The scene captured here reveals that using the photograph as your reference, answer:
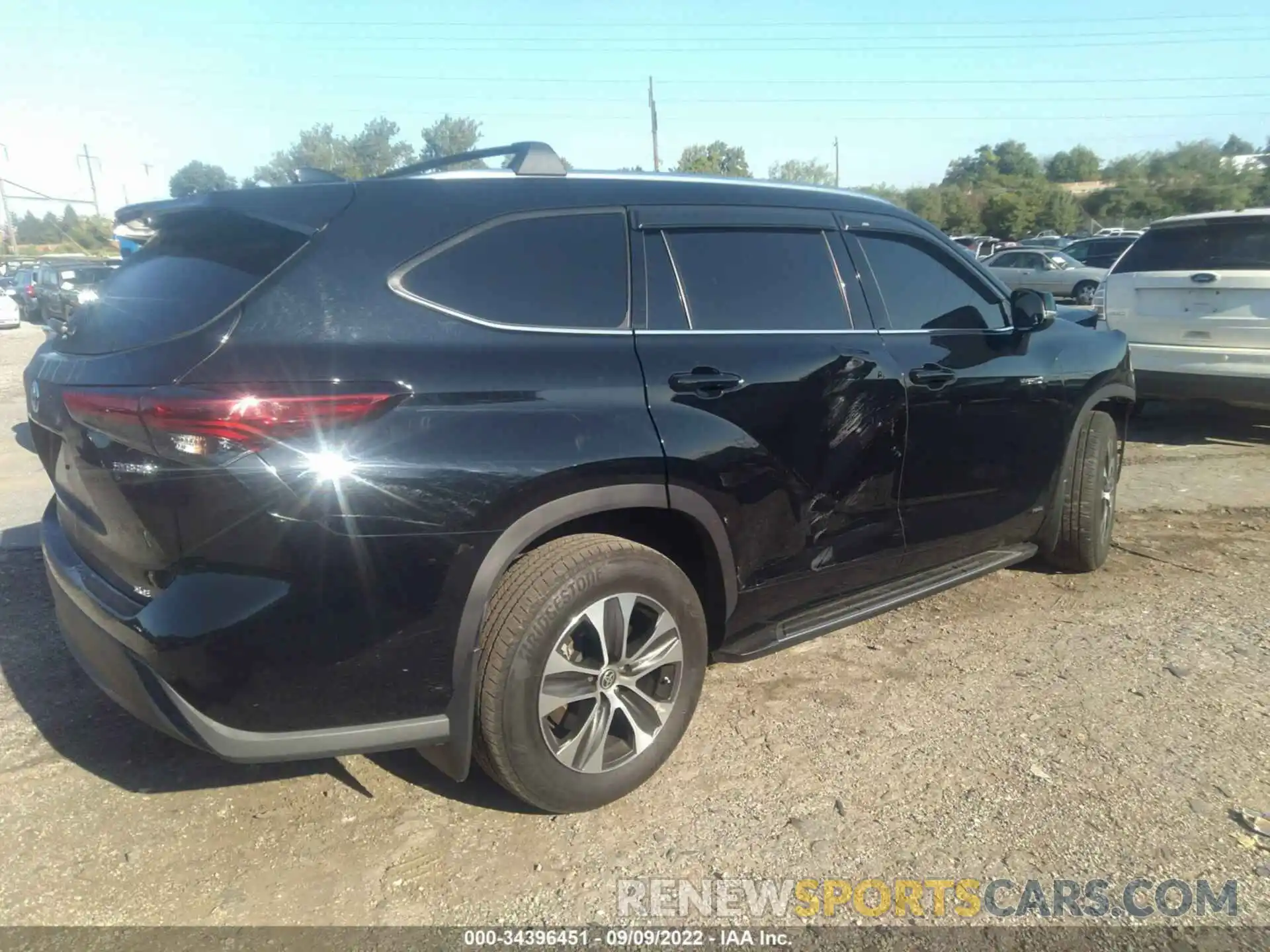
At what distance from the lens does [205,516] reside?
2.34m

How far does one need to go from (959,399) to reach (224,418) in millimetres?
2787

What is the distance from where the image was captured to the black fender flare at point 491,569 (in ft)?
8.50

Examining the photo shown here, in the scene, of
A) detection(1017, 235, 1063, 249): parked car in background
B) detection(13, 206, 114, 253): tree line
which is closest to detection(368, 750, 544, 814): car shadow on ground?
detection(1017, 235, 1063, 249): parked car in background

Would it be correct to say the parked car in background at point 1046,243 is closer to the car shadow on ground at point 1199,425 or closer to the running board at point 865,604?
the car shadow on ground at point 1199,425

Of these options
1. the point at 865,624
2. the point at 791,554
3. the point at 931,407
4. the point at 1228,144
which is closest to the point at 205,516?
the point at 791,554

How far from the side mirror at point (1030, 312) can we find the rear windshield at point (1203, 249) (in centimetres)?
397

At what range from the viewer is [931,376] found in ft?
12.5

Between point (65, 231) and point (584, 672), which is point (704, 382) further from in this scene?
point (65, 231)

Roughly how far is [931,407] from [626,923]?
88.5 inches

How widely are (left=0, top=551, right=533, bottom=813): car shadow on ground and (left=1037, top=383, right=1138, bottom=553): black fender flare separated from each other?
114 inches

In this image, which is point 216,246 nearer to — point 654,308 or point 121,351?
point 121,351

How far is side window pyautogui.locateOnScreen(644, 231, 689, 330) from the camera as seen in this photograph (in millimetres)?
3084

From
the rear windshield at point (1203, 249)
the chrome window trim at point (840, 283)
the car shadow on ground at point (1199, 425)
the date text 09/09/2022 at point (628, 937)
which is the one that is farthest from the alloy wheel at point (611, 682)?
the car shadow on ground at point (1199, 425)

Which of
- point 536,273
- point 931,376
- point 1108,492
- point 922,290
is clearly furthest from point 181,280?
point 1108,492
